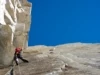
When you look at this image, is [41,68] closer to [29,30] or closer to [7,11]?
[7,11]

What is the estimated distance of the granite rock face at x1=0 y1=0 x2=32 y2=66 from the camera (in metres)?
21.6

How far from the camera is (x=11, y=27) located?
953 inches

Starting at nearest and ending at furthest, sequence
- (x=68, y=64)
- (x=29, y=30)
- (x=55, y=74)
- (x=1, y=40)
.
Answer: (x=55, y=74), (x=68, y=64), (x=1, y=40), (x=29, y=30)

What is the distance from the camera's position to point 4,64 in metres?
21.1

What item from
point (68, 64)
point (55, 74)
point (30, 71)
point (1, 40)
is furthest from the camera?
point (1, 40)

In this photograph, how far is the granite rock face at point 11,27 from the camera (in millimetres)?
21641

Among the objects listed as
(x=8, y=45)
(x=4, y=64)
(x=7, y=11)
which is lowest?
(x=4, y=64)

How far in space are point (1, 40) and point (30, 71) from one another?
16.9 feet

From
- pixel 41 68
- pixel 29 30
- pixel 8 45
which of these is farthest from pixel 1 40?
pixel 29 30

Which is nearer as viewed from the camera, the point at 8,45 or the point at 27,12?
the point at 8,45

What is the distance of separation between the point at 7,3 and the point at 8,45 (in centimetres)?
902

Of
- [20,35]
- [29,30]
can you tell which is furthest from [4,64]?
[29,30]

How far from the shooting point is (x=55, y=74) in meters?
16.5

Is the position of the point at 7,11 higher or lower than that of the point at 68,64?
higher
